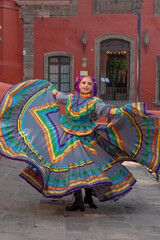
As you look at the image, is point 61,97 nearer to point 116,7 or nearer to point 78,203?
point 78,203

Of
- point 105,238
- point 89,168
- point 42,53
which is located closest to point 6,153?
point 89,168

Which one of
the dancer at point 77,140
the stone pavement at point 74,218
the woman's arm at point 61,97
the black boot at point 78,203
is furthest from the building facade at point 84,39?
the black boot at point 78,203

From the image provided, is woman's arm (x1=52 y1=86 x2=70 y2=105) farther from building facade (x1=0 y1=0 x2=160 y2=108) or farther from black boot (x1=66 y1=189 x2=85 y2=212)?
building facade (x1=0 y1=0 x2=160 y2=108)

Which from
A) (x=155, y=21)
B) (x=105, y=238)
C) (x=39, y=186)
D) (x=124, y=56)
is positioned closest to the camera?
(x=105, y=238)

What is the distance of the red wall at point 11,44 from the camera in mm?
21125

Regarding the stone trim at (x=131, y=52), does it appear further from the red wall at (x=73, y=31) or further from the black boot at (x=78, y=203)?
the black boot at (x=78, y=203)

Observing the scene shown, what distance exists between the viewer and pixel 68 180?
4961mm

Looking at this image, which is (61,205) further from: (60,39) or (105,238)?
(60,39)

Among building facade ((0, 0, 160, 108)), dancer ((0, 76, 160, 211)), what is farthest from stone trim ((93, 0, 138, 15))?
dancer ((0, 76, 160, 211))

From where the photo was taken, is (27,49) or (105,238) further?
(27,49)

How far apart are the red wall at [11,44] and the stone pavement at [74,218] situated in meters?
15.0

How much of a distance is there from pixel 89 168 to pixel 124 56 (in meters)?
22.8

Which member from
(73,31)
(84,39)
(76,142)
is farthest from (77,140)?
(73,31)

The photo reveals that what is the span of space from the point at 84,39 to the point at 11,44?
Answer: 3.37 meters
